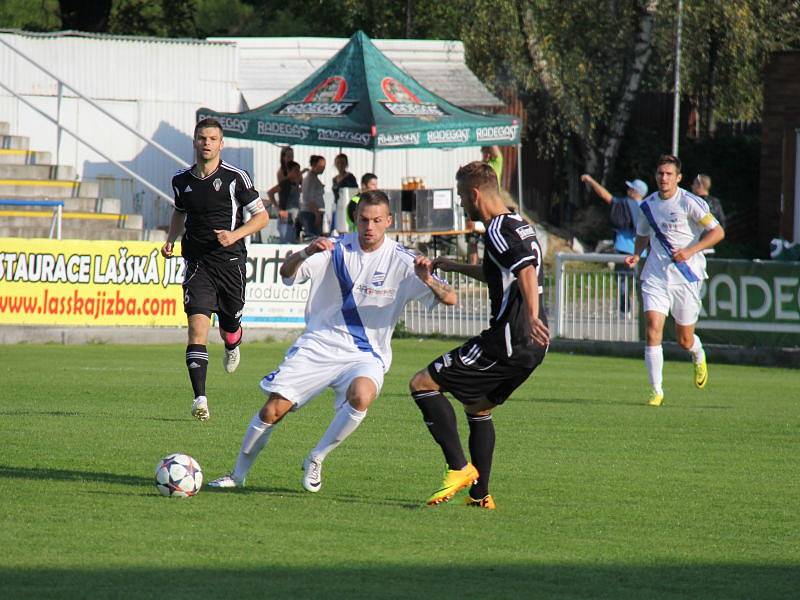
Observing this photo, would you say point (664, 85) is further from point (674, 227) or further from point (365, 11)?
point (674, 227)

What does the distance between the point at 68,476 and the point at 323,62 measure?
25523mm

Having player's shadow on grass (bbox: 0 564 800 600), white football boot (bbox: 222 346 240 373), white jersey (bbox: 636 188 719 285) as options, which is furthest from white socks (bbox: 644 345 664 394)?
player's shadow on grass (bbox: 0 564 800 600)

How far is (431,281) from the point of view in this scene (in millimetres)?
8047

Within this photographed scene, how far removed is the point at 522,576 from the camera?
6410 mm

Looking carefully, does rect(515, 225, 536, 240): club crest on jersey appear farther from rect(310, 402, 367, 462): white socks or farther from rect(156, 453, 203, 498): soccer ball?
rect(156, 453, 203, 498): soccer ball

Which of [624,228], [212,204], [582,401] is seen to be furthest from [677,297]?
[624,228]

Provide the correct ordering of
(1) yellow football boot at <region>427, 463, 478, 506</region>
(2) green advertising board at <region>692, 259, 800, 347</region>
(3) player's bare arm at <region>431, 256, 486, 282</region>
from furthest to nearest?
(2) green advertising board at <region>692, 259, 800, 347</region> < (3) player's bare arm at <region>431, 256, 486, 282</region> < (1) yellow football boot at <region>427, 463, 478, 506</region>

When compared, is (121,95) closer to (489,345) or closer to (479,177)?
(479,177)

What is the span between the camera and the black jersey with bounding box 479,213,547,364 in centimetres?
769

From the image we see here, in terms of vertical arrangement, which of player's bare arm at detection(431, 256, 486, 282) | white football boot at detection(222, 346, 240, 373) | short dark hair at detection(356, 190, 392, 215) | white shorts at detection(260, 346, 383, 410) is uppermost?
short dark hair at detection(356, 190, 392, 215)

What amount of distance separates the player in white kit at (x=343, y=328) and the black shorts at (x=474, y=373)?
40 centimetres

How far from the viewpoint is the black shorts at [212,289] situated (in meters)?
11.9

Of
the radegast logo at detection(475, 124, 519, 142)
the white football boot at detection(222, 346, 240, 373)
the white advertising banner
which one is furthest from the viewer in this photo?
the radegast logo at detection(475, 124, 519, 142)

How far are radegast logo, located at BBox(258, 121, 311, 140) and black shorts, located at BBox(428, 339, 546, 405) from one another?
17078mm
